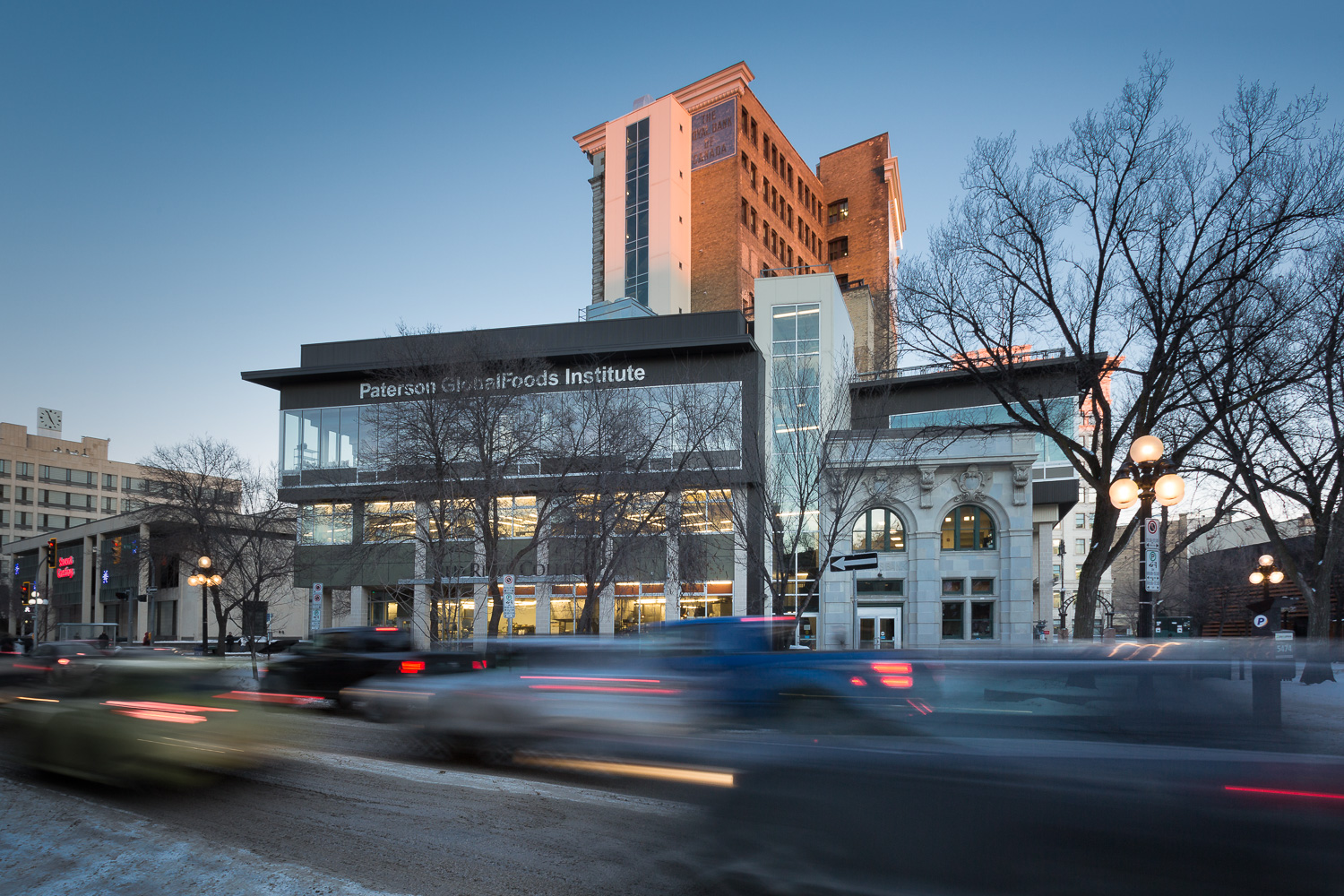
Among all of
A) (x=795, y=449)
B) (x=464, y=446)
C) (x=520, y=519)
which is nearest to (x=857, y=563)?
(x=795, y=449)

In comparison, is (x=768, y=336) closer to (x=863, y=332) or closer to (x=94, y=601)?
(x=863, y=332)

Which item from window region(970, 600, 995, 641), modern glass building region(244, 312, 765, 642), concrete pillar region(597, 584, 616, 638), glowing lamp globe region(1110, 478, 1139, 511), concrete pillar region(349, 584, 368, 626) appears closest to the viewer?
glowing lamp globe region(1110, 478, 1139, 511)

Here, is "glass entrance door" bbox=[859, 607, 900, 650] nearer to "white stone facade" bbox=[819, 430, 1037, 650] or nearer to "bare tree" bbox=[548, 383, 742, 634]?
"white stone facade" bbox=[819, 430, 1037, 650]

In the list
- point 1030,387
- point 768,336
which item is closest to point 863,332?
point 768,336

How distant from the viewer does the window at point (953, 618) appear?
3148 cm

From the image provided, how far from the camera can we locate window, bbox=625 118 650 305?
210 ft

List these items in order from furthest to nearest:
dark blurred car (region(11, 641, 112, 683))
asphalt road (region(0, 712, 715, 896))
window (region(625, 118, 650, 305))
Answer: window (region(625, 118, 650, 305)) → dark blurred car (region(11, 641, 112, 683)) → asphalt road (region(0, 712, 715, 896))

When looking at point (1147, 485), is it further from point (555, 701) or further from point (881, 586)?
point (881, 586)

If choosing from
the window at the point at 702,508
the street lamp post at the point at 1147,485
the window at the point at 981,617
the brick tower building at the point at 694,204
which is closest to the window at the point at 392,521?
the window at the point at 702,508

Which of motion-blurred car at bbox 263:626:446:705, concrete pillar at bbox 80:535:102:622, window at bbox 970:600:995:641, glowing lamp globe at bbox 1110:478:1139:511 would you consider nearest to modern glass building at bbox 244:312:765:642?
window at bbox 970:600:995:641

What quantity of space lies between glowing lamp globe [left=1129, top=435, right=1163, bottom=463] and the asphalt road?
775 cm

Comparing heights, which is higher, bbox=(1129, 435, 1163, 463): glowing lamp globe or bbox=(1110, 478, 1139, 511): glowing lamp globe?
bbox=(1129, 435, 1163, 463): glowing lamp globe

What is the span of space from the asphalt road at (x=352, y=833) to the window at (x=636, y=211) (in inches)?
2197

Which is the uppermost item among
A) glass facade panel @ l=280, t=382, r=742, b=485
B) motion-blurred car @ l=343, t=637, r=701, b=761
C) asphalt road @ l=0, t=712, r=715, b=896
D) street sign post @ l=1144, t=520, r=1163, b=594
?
glass facade panel @ l=280, t=382, r=742, b=485
